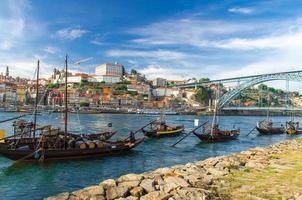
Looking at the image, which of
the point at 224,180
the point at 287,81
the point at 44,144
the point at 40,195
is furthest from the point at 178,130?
the point at 287,81

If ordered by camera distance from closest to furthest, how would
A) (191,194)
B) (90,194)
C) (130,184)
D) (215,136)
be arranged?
(191,194) → (90,194) → (130,184) → (215,136)

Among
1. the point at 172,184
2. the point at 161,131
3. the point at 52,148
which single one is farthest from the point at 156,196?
the point at 161,131

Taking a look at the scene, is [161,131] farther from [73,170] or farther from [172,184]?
[172,184]

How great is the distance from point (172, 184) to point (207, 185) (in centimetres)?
126

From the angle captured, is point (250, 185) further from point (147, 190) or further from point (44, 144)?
point (44, 144)

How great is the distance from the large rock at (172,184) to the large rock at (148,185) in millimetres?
374

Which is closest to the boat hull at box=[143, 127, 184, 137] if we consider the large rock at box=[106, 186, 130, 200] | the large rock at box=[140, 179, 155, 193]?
the large rock at box=[140, 179, 155, 193]

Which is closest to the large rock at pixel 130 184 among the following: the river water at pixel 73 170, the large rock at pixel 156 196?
the large rock at pixel 156 196

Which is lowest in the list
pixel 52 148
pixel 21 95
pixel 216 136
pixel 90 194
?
pixel 216 136

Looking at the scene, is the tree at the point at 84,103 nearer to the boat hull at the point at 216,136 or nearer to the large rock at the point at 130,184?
the boat hull at the point at 216,136

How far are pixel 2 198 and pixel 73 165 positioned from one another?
8813 mm

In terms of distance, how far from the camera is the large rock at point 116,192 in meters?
12.1

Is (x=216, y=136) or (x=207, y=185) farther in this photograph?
(x=216, y=136)

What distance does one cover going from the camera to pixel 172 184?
12820 mm
